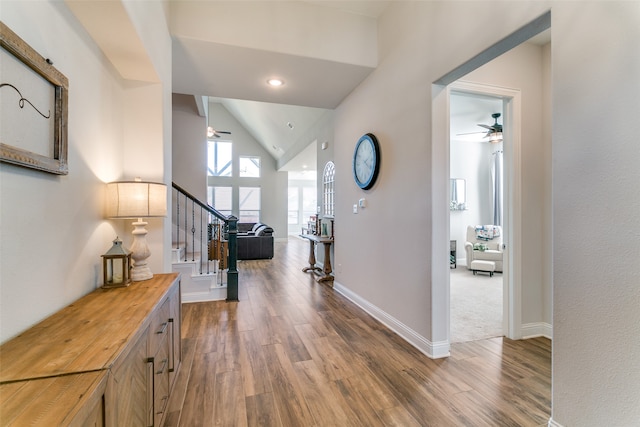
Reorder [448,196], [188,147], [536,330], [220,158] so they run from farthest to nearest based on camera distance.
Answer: [220,158] < [188,147] < [536,330] < [448,196]

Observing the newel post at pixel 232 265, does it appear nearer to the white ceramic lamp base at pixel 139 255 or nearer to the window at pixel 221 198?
the white ceramic lamp base at pixel 139 255

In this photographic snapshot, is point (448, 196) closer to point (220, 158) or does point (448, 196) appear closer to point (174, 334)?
point (174, 334)

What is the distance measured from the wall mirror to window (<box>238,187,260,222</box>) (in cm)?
724

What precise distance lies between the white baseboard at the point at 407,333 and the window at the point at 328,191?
7.49 feet

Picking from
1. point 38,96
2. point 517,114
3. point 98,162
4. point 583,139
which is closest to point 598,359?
point 583,139

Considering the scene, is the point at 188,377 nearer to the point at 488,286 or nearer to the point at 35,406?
the point at 35,406

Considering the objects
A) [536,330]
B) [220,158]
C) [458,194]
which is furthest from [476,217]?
[220,158]

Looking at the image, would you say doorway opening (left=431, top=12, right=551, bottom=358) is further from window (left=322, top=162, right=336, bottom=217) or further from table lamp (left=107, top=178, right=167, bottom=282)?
window (left=322, top=162, right=336, bottom=217)

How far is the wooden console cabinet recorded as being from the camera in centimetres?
72

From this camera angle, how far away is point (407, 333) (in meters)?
2.62

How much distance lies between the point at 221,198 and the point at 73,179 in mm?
9716

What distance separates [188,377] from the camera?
207cm

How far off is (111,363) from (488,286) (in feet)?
16.4

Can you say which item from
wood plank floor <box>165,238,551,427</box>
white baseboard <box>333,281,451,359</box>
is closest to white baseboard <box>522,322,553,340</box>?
wood plank floor <box>165,238,551,427</box>
